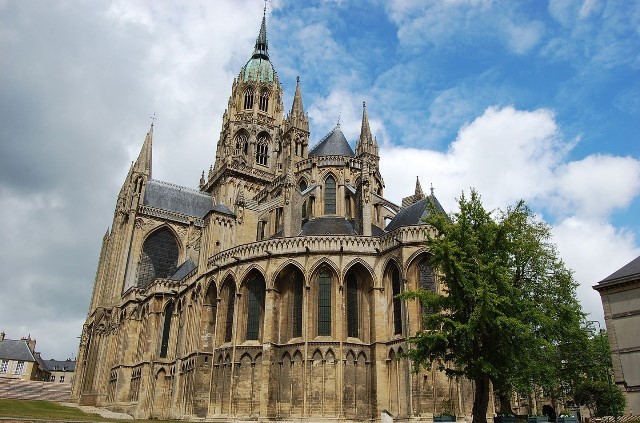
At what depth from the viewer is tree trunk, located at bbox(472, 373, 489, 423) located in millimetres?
17453

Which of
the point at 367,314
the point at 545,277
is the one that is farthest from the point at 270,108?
the point at 545,277

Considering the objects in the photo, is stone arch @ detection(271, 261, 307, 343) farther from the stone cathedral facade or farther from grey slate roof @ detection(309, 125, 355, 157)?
grey slate roof @ detection(309, 125, 355, 157)

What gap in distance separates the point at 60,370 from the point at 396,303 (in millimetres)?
97167

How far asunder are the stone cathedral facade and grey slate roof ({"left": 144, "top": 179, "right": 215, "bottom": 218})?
2.47 m

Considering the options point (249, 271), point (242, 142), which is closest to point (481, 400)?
point (249, 271)

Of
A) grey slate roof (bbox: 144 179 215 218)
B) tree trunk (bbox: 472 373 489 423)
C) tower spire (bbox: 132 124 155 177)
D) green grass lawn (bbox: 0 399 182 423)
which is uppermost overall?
tower spire (bbox: 132 124 155 177)

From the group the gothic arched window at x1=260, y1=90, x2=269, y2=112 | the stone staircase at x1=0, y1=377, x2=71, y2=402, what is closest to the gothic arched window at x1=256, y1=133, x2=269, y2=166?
the gothic arched window at x1=260, y1=90, x2=269, y2=112

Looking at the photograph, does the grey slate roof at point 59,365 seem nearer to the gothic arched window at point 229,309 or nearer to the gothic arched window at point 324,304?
the gothic arched window at point 229,309

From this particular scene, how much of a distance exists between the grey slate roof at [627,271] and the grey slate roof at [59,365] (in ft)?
330

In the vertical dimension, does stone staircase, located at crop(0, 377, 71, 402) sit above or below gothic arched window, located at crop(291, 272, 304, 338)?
below

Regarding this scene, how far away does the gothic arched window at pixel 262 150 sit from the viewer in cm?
5441

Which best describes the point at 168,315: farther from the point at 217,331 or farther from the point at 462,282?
the point at 462,282

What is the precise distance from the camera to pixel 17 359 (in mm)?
76688

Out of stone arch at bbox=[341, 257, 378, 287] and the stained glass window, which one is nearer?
stone arch at bbox=[341, 257, 378, 287]
